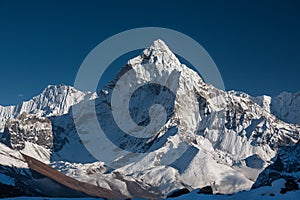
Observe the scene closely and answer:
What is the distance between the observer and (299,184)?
77625 millimetres

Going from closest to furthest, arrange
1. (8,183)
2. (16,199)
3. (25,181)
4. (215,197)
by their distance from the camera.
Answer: (215,197) → (16,199) → (8,183) → (25,181)

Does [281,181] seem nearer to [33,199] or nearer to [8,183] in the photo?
[33,199]

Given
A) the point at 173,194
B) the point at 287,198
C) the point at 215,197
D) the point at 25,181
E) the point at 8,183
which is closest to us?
the point at 287,198

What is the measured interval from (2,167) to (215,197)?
480ft

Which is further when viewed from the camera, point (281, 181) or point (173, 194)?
point (173, 194)

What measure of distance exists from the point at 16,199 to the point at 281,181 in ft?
120

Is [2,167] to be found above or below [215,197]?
above

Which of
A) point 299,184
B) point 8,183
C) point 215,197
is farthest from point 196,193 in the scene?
point 8,183

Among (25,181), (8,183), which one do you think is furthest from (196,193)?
(25,181)

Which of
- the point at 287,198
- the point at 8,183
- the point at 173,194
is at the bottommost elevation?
the point at 287,198

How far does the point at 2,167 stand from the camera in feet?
652

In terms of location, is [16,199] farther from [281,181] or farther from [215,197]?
[281,181]

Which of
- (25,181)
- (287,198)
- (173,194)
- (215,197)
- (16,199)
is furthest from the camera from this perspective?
(25,181)

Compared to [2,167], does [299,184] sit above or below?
below
